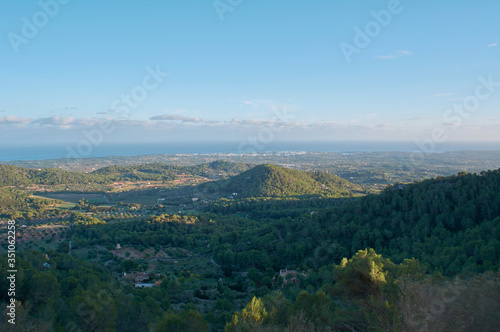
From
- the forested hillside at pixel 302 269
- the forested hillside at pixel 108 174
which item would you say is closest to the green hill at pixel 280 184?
the forested hillside at pixel 302 269

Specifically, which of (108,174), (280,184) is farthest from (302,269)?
(108,174)

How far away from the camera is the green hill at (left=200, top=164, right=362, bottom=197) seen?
215ft

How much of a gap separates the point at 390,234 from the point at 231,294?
14020 mm

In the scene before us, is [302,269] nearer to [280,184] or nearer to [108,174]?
[280,184]

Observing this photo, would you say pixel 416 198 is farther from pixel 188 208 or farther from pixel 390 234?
pixel 188 208

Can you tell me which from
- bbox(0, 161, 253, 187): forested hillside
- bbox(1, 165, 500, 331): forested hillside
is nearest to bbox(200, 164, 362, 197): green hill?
bbox(1, 165, 500, 331): forested hillside

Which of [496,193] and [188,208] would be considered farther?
[188,208]

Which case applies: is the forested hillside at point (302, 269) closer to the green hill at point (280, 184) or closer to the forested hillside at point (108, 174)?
the green hill at point (280, 184)

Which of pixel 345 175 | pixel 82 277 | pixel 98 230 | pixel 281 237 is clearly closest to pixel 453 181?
pixel 281 237

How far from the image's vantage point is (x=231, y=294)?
18.8m

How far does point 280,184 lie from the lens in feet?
227

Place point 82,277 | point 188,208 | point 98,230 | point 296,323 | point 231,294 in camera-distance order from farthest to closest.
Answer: point 188,208, point 98,230, point 231,294, point 82,277, point 296,323

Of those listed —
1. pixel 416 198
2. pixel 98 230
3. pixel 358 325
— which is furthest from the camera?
pixel 98 230

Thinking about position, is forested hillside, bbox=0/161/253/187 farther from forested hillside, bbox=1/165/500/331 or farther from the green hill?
forested hillside, bbox=1/165/500/331
